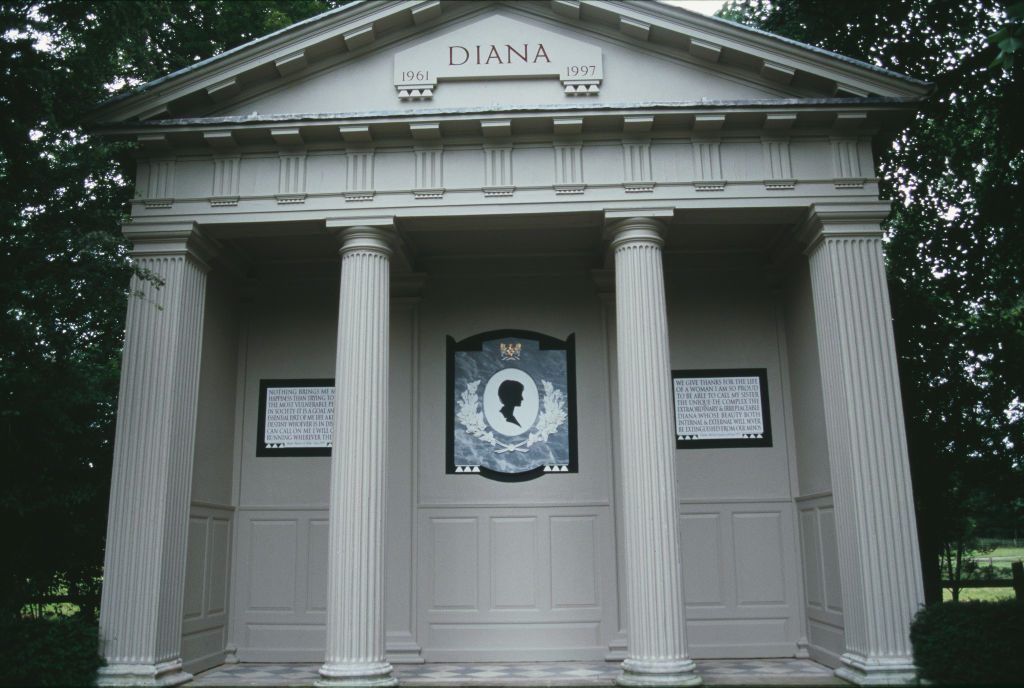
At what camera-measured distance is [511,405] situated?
40.9ft

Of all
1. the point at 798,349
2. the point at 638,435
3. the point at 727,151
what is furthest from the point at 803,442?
the point at 727,151

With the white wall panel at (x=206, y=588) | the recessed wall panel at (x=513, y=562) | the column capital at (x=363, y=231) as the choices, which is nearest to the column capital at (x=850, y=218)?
the column capital at (x=363, y=231)

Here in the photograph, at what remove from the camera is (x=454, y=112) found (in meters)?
10.2

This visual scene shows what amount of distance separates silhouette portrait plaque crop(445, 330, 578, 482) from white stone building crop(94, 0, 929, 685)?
58 mm

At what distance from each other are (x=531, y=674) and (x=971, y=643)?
526cm

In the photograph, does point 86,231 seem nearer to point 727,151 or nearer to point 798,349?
point 727,151

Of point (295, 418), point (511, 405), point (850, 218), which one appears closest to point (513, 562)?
point (511, 405)

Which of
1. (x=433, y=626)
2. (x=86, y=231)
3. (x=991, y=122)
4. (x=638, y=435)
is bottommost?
(x=433, y=626)

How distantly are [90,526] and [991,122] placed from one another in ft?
54.0

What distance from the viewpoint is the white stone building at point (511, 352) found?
961 cm

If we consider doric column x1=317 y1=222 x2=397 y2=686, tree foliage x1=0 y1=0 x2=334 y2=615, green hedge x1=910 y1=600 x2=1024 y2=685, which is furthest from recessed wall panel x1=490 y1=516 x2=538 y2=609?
tree foliage x1=0 y1=0 x2=334 y2=615

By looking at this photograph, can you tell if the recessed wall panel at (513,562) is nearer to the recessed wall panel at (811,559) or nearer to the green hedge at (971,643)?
the recessed wall panel at (811,559)

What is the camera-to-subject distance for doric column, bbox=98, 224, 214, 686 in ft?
30.5

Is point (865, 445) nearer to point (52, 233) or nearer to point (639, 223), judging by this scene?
point (639, 223)
